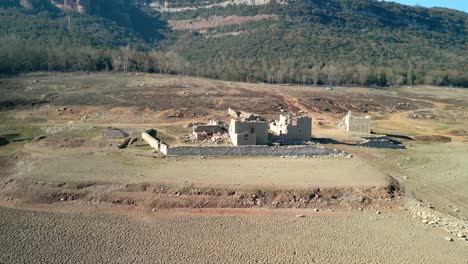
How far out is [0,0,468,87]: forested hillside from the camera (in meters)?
87.1

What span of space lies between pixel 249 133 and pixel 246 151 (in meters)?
1.93

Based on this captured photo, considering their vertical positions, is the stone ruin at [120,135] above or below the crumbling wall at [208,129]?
below

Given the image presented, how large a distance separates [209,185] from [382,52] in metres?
103

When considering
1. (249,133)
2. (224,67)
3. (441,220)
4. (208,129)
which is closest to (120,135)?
(208,129)

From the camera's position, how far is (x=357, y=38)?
125 metres

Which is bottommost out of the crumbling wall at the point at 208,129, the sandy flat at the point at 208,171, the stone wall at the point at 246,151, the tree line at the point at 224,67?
the sandy flat at the point at 208,171

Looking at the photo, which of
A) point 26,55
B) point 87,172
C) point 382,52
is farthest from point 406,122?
point 382,52

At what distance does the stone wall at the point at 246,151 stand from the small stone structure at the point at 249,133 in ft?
4.79

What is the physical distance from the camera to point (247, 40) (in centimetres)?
12050

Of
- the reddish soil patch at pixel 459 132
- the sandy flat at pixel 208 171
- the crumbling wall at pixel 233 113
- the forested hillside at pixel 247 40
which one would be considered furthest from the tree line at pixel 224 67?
the sandy flat at pixel 208 171

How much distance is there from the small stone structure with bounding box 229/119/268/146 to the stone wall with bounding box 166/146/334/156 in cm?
146

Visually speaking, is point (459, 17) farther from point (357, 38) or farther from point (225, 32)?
point (225, 32)

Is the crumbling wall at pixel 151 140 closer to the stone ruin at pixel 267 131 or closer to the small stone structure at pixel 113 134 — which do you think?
the small stone structure at pixel 113 134

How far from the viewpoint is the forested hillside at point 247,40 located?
8712 centimetres
